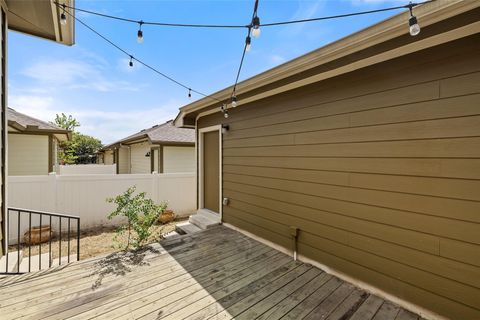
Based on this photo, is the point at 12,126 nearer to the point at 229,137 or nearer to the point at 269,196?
the point at 229,137

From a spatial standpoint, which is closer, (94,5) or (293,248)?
(94,5)

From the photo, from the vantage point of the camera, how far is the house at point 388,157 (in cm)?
174

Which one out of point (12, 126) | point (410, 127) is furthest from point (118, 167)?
point (410, 127)

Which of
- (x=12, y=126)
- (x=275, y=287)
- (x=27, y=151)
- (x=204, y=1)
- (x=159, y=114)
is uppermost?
(x=159, y=114)

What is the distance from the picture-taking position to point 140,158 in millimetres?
10727

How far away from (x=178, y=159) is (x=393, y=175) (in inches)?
293

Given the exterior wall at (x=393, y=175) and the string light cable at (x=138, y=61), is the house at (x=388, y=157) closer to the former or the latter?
the exterior wall at (x=393, y=175)

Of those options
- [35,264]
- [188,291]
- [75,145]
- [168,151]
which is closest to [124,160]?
[168,151]

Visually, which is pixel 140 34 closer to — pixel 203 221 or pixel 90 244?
pixel 203 221

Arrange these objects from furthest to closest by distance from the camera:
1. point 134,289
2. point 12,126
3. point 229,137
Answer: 1. point 12,126
2. point 229,137
3. point 134,289

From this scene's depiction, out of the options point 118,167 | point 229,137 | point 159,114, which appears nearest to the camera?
point 229,137

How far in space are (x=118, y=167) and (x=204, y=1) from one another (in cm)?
1323

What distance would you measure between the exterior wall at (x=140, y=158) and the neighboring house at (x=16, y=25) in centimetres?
673

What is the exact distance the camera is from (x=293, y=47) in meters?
3.53
